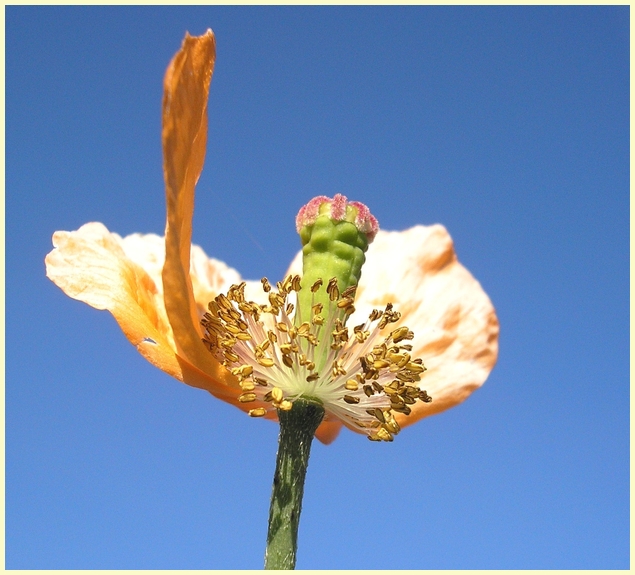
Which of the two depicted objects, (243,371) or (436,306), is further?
(436,306)

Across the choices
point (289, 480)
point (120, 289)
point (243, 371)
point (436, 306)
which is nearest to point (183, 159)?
point (120, 289)

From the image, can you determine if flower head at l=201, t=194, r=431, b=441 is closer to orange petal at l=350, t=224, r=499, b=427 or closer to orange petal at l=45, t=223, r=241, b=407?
orange petal at l=45, t=223, r=241, b=407

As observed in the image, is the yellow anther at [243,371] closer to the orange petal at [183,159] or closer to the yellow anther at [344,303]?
the orange petal at [183,159]

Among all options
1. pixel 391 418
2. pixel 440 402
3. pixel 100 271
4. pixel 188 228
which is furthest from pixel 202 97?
pixel 440 402

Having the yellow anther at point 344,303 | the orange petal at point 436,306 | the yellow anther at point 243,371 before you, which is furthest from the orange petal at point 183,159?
the orange petal at point 436,306

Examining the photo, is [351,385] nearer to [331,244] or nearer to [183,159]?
[331,244]

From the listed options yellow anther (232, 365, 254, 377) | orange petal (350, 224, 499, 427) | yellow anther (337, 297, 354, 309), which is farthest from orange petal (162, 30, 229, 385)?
orange petal (350, 224, 499, 427)
